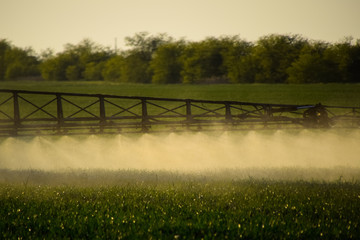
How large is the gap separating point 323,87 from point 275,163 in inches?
1695

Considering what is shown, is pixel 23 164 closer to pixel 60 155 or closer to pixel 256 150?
pixel 60 155

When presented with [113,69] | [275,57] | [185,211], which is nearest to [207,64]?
[275,57]

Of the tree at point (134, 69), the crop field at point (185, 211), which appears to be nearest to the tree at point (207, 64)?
the tree at point (134, 69)

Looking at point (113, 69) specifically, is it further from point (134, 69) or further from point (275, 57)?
point (275, 57)

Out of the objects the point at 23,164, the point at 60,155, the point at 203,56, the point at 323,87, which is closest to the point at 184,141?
the point at 60,155

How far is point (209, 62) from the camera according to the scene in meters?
70.9

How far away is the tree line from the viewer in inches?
2365

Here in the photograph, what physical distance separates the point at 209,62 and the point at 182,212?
64157 mm

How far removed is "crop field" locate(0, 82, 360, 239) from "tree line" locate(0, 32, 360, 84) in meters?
40.3

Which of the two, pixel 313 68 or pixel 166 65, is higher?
pixel 166 65

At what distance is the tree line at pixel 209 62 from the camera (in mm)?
60062

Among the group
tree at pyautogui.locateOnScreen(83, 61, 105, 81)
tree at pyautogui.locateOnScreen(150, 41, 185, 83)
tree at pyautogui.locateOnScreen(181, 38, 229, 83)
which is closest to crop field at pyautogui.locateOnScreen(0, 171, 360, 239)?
tree at pyautogui.locateOnScreen(181, 38, 229, 83)

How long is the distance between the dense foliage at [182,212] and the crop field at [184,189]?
3cm

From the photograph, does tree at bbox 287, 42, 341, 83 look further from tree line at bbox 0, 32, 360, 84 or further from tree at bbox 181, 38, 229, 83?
tree at bbox 181, 38, 229, 83
